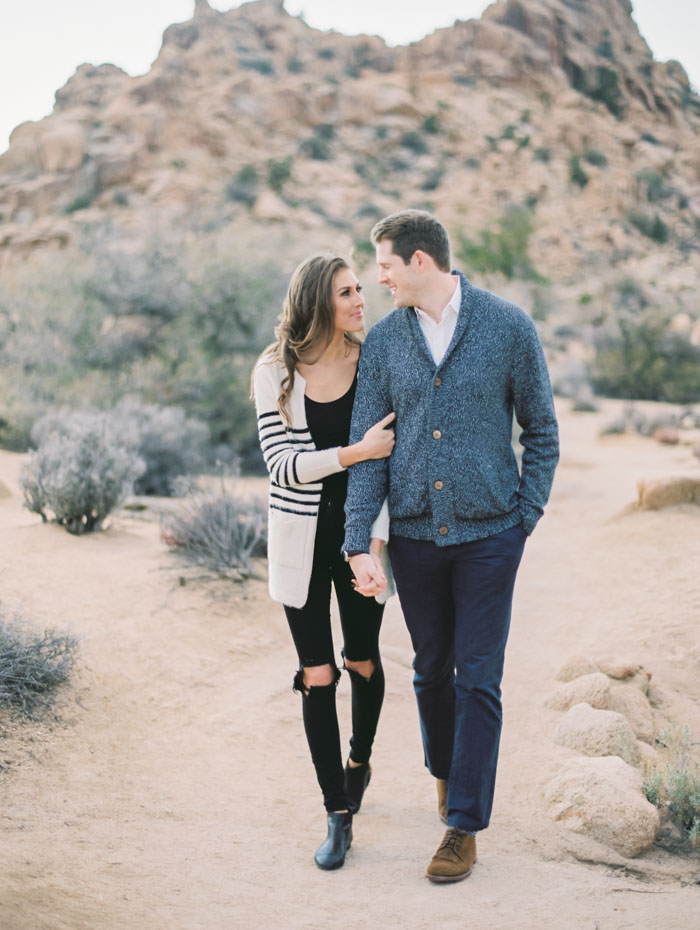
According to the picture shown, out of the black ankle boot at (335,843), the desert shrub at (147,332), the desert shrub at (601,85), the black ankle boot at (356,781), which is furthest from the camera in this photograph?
the desert shrub at (601,85)

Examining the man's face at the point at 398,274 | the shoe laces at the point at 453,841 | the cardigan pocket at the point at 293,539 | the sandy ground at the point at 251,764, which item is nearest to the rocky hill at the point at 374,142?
the sandy ground at the point at 251,764

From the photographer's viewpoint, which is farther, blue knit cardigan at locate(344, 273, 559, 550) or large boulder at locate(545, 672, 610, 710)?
large boulder at locate(545, 672, 610, 710)

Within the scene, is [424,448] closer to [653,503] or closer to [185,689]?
[185,689]

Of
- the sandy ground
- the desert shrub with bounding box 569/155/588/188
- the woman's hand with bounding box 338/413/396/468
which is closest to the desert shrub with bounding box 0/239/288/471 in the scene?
the sandy ground

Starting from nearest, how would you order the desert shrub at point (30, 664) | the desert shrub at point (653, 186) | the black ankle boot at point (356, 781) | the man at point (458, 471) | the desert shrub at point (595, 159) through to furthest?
the man at point (458, 471) < the black ankle boot at point (356, 781) < the desert shrub at point (30, 664) < the desert shrub at point (653, 186) < the desert shrub at point (595, 159)

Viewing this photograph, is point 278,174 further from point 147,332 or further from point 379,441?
point 379,441

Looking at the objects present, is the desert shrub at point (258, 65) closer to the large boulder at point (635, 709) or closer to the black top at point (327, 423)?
the large boulder at point (635, 709)

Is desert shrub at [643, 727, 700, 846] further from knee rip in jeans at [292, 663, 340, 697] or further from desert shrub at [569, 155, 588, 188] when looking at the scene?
desert shrub at [569, 155, 588, 188]

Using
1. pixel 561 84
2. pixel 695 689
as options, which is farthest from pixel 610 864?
pixel 561 84

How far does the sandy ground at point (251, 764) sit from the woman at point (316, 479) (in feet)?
1.24

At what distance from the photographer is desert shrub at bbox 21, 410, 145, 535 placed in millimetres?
6934

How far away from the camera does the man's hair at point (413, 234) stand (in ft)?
9.18

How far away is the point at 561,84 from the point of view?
5234 cm

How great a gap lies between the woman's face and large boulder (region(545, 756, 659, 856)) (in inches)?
80.3
